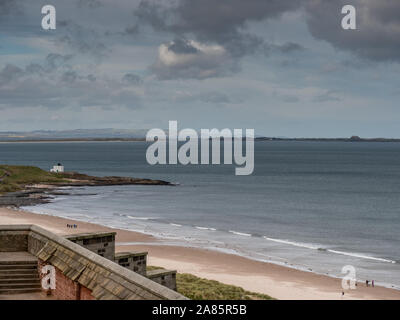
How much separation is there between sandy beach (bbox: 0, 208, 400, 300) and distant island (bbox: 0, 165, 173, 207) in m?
33.7

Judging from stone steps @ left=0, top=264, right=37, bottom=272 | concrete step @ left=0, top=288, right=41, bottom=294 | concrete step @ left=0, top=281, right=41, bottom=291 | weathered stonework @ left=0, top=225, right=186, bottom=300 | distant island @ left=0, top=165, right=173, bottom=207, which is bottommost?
distant island @ left=0, top=165, right=173, bottom=207

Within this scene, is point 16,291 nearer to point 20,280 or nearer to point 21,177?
point 20,280

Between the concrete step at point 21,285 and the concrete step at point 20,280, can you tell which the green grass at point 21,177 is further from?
the concrete step at point 21,285

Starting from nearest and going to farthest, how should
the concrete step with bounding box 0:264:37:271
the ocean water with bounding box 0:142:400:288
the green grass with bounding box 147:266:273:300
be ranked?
the concrete step with bounding box 0:264:37:271, the green grass with bounding box 147:266:273:300, the ocean water with bounding box 0:142:400:288

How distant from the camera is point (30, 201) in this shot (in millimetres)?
79188

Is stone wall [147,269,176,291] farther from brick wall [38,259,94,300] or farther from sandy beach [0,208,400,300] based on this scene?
sandy beach [0,208,400,300]

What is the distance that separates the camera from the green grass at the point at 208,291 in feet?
84.2

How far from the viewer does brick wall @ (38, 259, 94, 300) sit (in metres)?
10.7

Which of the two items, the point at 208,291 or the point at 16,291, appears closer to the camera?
the point at 16,291

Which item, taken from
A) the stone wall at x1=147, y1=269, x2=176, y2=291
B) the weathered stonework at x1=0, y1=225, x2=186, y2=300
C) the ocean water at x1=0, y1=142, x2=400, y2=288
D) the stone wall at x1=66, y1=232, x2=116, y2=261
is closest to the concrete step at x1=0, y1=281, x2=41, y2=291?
the weathered stonework at x1=0, y1=225, x2=186, y2=300

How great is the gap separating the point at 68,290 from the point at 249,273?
2736 cm

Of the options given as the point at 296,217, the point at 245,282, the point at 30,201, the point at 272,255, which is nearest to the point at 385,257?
the point at 272,255

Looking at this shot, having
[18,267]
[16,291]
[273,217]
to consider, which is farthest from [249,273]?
[273,217]

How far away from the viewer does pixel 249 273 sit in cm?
3722
